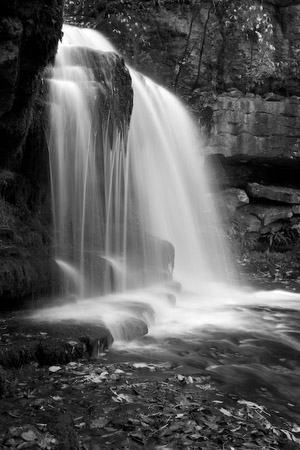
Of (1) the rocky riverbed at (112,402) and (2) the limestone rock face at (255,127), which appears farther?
(2) the limestone rock face at (255,127)

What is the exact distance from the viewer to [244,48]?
1606 centimetres

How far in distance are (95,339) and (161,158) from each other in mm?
8169

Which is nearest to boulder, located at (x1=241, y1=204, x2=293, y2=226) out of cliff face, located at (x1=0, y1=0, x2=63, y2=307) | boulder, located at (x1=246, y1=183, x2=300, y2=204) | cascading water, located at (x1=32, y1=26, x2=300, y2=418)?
boulder, located at (x1=246, y1=183, x2=300, y2=204)

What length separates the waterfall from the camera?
8.27 m

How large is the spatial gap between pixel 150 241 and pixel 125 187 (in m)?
1.37

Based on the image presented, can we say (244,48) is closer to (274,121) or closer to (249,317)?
(274,121)

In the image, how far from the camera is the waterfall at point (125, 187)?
827cm

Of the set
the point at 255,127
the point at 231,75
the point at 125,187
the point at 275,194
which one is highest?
the point at 231,75

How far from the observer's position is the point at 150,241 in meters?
10.1

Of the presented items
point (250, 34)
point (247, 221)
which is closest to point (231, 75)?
point (250, 34)

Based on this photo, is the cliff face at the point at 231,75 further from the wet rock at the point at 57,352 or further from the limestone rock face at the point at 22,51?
the wet rock at the point at 57,352

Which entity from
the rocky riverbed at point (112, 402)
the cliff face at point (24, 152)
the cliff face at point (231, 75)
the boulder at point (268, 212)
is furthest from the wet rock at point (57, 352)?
the boulder at point (268, 212)

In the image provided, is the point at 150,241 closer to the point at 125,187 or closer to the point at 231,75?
the point at 125,187

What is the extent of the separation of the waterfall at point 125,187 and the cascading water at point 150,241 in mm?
26
